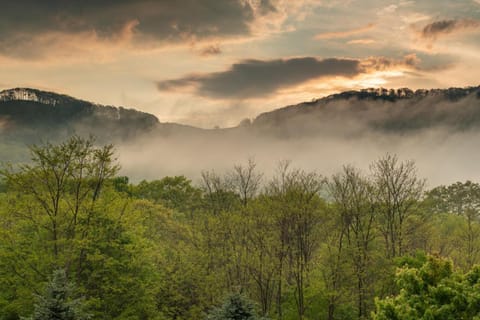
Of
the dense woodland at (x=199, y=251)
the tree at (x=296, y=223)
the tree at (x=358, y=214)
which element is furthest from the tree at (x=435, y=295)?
the tree at (x=358, y=214)

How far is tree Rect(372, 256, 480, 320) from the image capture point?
53.6 ft

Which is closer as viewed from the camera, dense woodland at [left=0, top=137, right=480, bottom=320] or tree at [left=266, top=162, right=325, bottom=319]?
dense woodland at [left=0, top=137, right=480, bottom=320]

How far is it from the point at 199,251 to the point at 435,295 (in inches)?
995

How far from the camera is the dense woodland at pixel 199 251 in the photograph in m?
28.0

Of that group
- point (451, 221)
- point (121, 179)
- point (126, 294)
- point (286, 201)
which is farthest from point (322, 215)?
point (451, 221)

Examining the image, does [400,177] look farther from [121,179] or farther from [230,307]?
[121,179]

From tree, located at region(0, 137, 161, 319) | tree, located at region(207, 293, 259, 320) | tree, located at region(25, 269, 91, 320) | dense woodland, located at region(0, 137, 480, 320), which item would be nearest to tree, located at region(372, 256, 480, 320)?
dense woodland, located at region(0, 137, 480, 320)

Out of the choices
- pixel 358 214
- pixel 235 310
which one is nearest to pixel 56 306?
pixel 235 310

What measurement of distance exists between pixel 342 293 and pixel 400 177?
14566 mm

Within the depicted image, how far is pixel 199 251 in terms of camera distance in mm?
38781

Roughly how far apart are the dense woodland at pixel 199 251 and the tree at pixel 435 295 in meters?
0.12

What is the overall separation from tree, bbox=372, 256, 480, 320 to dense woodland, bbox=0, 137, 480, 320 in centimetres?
12

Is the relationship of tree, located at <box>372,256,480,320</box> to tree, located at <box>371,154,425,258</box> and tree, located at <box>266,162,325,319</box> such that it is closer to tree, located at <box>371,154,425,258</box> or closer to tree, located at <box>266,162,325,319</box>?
tree, located at <box>266,162,325,319</box>

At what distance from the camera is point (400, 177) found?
139 feet
